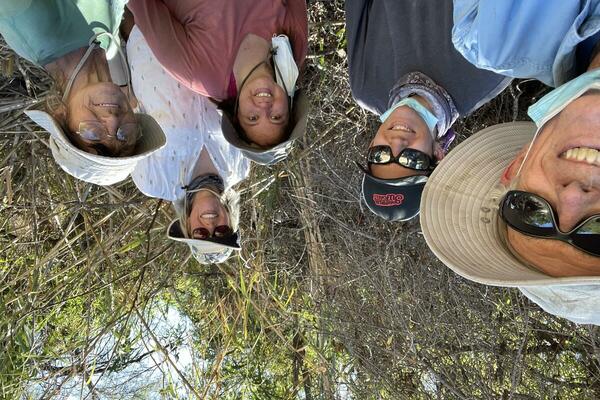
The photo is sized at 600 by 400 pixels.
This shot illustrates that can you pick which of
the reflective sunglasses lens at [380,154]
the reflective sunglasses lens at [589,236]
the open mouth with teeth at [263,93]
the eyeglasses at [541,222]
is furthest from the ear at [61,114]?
the reflective sunglasses lens at [589,236]

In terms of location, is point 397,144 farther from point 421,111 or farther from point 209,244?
point 209,244

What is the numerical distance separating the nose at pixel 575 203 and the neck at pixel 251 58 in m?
0.97

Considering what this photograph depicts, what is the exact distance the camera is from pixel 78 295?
8.97 feet

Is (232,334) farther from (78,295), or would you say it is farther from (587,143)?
(587,143)

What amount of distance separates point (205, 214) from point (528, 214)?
1035 millimetres

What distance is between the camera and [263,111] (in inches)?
65.3

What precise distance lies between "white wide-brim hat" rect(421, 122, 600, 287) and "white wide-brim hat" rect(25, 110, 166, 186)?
2.44 ft

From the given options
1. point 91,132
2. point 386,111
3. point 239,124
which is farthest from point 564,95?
point 91,132

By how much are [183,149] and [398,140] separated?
2.57 feet

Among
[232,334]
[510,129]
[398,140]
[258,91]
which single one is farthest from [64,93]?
[232,334]

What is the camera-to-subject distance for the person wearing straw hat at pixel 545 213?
995 millimetres

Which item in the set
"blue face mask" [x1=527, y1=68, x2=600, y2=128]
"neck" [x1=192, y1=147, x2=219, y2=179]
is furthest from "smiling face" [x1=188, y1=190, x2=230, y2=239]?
"blue face mask" [x1=527, y1=68, x2=600, y2=128]

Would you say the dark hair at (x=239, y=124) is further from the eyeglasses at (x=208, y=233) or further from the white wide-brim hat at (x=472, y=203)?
the white wide-brim hat at (x=472, y=203)

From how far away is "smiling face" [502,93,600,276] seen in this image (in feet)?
3.25
